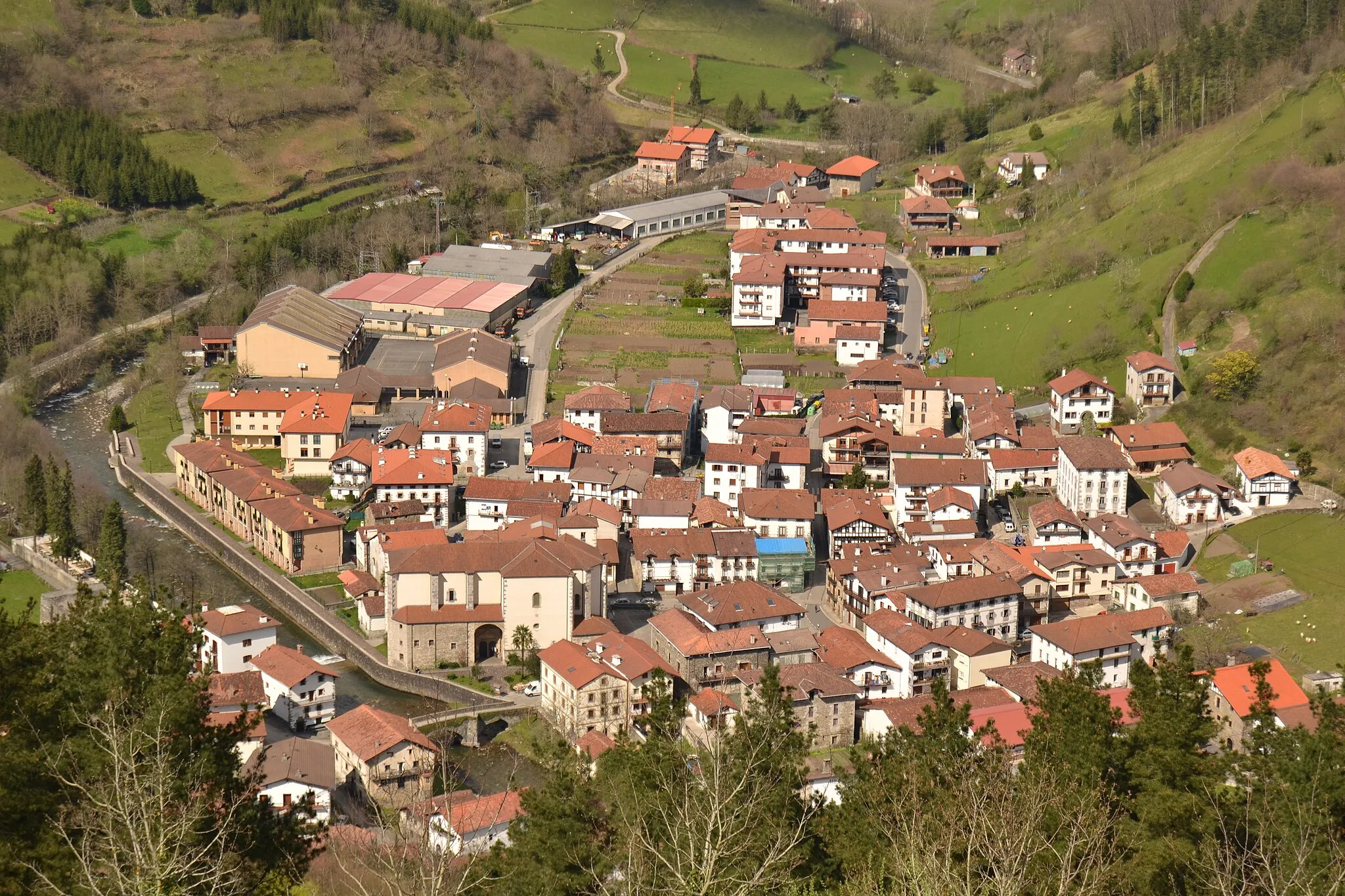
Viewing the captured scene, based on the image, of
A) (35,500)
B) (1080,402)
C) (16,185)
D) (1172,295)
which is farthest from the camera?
(16,185)

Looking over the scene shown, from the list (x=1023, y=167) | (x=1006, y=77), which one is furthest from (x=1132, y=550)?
(x=1006, y=77)

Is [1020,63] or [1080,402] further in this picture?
[1020,63]

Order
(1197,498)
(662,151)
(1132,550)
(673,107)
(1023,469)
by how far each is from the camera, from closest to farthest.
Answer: (1132,550), (1197,498), (1023,469), (662,151), (673,107)

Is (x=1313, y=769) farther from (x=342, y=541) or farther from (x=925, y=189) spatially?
(x=925, y=189)

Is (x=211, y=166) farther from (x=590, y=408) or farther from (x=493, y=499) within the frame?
(x=493, y=499)

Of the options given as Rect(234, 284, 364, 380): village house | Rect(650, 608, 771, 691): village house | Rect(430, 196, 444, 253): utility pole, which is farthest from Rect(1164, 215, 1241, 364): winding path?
Rect(430, 196, 444, 253): utility pole

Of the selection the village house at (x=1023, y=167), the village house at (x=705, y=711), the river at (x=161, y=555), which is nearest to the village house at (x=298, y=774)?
the river at (x=161, y=555)

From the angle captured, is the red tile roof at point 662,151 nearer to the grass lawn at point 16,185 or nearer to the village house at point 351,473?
the grass lawn at point 16,185
